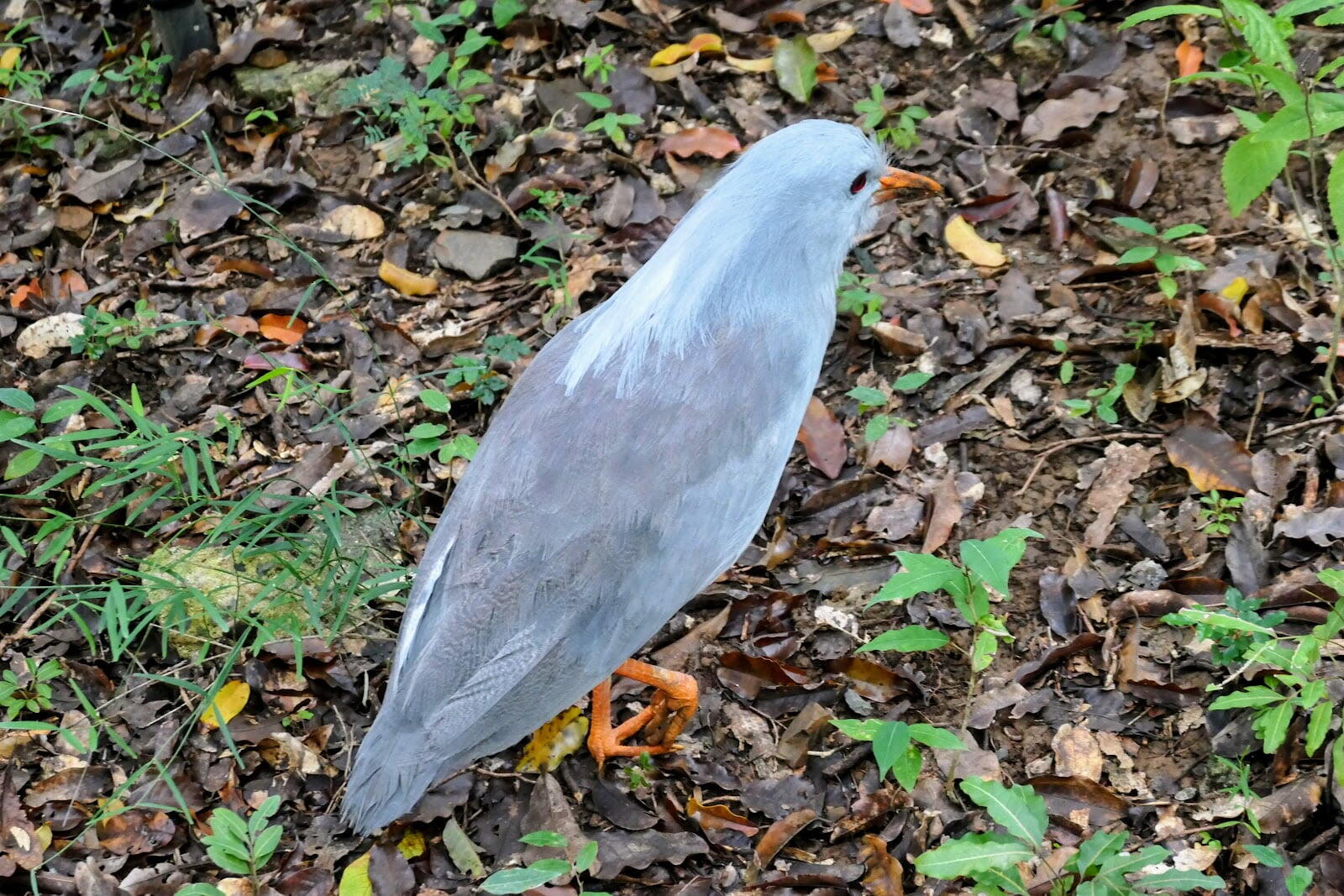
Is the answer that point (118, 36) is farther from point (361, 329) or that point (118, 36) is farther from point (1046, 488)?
point (1046, 488)

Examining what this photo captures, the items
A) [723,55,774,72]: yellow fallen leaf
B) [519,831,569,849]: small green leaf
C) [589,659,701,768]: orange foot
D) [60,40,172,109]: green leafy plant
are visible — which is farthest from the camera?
[60,40,172,109]: green leafy plant

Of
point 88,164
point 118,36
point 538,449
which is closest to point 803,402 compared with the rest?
point 538,449

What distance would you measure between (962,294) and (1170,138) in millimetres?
1054

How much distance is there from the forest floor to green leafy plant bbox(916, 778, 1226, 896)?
63 millimetres

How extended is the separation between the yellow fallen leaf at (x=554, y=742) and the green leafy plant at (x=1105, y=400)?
1.98 meters

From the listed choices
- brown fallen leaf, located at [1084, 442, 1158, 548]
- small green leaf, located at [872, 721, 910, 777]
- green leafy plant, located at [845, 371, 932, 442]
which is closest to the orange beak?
green leafy plant, located at [845, 371, 932, 442]

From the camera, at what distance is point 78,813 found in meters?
3.64

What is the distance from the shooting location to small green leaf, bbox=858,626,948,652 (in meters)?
3.02

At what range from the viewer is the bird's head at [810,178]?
331cm

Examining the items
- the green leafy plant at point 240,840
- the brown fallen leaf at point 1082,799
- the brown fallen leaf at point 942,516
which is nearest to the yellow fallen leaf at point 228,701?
the green leafy plant at point 240,840

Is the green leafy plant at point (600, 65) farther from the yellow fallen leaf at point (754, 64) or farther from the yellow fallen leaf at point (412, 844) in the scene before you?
the yellow fallen leaf at point (412, 844)

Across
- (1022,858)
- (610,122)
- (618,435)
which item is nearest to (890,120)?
(610,122)

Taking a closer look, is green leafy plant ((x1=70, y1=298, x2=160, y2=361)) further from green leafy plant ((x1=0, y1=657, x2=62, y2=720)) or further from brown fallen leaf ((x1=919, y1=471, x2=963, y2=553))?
brown fallen leaf ((x1=919, y1=471, x2=963, y2=553))

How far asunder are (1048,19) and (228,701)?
426 centimetres
